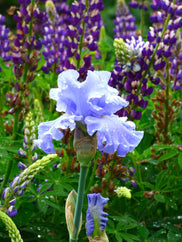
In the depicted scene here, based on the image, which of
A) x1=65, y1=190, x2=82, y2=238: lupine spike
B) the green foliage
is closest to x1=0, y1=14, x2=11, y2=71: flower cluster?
the green foliage

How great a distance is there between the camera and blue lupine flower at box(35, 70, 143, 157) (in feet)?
2.87

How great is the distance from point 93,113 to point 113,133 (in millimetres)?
75

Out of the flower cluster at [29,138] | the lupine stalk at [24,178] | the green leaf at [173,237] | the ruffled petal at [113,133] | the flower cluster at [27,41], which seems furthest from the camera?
the flower cluster at [27,41]

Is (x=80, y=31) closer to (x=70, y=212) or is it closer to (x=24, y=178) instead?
(x=24, y=178)

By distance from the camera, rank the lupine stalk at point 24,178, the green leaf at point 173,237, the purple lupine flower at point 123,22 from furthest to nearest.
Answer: the purple lupine flower at point 123,22, the green leaf at point 173,237, the lupine stalk at point 24,178

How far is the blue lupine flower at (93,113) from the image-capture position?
87cm

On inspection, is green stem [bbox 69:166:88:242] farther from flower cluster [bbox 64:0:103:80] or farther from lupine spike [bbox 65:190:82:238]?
flower cluster [bbox 64:0:103:80]

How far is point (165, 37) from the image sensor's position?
1.73m

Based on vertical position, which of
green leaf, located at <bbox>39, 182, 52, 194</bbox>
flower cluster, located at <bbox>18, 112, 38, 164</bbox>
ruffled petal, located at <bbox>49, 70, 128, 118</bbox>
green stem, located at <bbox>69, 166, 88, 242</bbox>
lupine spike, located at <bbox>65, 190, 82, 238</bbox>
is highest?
ruffled petal, located at <bbox>49, 70, 128, 118</bbox>

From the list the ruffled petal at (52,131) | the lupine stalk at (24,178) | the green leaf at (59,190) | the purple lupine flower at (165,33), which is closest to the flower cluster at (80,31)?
the purple lupine flower at (165,33)

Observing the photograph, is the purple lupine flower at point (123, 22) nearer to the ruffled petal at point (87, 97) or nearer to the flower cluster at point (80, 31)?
the flower cluster at point (80, 31)

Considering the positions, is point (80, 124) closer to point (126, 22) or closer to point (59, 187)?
point (59, 187)

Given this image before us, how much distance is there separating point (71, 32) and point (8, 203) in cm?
85

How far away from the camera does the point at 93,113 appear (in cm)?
91
